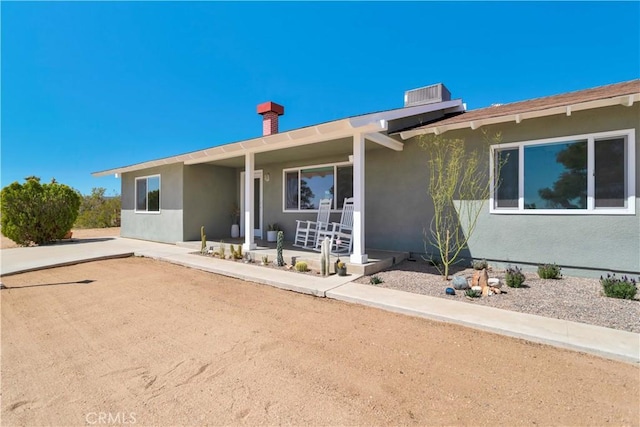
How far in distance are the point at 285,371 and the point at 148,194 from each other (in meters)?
10.2

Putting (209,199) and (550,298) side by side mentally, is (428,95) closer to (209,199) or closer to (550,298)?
(550,298)

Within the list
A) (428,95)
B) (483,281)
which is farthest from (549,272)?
(428,95)

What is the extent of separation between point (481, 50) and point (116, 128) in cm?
1757

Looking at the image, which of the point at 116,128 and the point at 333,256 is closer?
the point at 333,256

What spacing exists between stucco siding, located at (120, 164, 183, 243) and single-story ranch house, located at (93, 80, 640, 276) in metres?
0.30

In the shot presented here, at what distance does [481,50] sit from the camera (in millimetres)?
9812

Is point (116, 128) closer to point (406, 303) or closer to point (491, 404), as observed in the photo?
point (406, 303)

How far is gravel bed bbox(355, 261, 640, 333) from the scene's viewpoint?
11.1 ft

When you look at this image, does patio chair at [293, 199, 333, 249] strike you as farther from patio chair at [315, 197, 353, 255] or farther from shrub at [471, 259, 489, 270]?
shrub at [471, 259, 489, 270]

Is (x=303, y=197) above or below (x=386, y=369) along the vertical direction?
above

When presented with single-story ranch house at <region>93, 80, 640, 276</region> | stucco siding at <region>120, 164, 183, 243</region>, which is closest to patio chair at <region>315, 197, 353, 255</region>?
single-story ranch house at <region>93, 80, 640, 276</region>

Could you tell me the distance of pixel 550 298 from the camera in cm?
405

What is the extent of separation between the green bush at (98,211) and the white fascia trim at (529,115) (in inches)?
700

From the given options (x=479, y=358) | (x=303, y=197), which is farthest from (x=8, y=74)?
(x=479, y=358)
